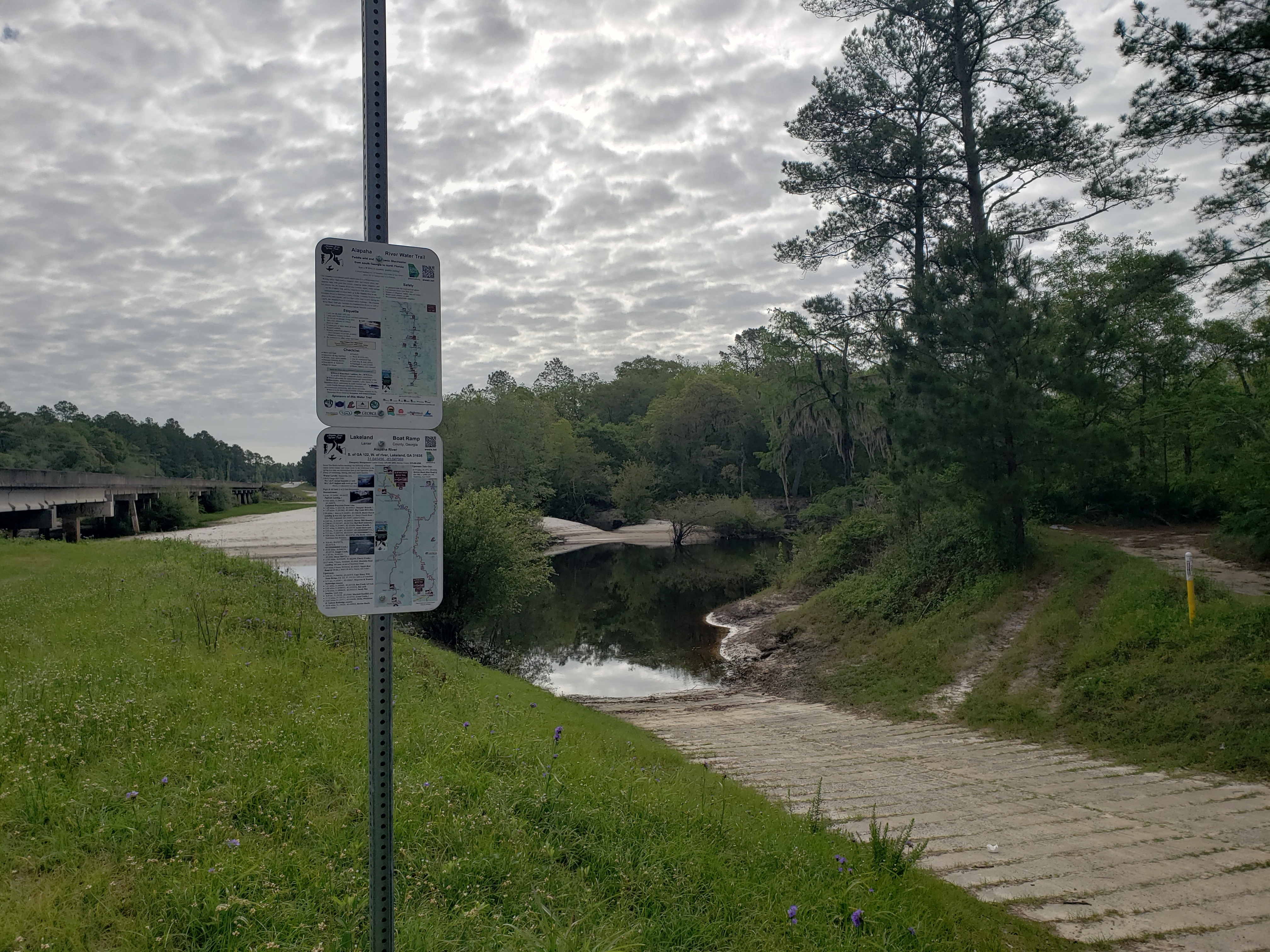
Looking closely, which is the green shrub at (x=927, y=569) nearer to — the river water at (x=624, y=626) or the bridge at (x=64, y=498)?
the river water at (x=624, y=626)

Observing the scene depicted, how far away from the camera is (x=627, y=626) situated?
24.5 metres

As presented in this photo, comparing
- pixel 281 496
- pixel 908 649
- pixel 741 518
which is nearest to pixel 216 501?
pixel 281 496

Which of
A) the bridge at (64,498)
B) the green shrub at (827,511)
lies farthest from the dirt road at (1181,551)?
the bridge at (64,498)

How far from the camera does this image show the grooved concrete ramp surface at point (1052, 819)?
409 cm

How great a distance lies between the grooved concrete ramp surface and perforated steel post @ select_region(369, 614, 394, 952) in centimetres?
341

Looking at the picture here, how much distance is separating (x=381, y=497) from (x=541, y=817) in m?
2.44

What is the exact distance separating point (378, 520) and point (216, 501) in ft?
238

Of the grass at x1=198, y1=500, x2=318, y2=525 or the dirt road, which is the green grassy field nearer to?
→ the dirt road

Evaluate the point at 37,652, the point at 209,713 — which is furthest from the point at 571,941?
the point at 37,652

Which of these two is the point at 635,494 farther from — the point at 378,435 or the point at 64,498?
the point at 378,435

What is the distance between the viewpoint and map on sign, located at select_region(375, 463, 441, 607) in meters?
2.36

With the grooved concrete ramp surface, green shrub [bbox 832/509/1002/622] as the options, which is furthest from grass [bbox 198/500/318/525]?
the grooved concrete ramp surface

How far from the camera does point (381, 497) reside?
7.78ft

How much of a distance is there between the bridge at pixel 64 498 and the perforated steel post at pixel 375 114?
98.1 ft
